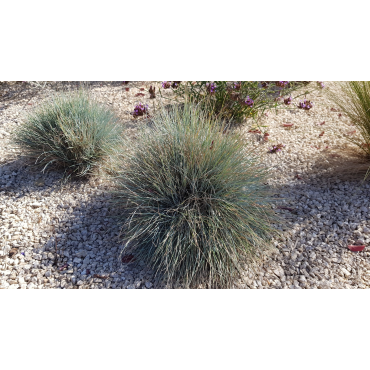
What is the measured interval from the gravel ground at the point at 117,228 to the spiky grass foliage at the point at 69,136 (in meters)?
0.19

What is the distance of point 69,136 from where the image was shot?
2930 millimetres

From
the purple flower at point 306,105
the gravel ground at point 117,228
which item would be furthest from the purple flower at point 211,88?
the purple flower at point 306,105

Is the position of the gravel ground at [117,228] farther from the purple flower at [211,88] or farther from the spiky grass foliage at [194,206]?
the purple flower at [211,88]

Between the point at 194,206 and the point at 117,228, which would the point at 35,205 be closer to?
the point at 117,228

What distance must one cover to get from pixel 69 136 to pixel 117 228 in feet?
3.21

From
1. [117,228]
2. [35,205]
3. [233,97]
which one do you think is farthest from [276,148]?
[35,205]

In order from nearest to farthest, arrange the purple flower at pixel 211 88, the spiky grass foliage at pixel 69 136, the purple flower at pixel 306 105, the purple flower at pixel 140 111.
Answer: the spiky grass foliage at pixel 69 136 < the purple flower at pixel 211 88 < the purple flower at pixel 140 111 < the purple flower at pixel 306 105

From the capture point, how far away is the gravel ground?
7.42ft

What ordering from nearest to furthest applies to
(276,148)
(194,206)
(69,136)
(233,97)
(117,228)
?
(194,206), (117,228), (69,136), (276,148), (233,97)

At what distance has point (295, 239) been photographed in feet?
8.25

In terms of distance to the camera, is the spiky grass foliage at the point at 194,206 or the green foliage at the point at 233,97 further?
the green foliage at the point at 233,97

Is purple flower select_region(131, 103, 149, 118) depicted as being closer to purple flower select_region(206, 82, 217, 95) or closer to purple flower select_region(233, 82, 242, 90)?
purple flower select_region(206, 82, 217, 95)

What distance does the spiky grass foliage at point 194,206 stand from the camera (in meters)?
2.17

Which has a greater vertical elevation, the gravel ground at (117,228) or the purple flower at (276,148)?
the purple flower at (276,148)
